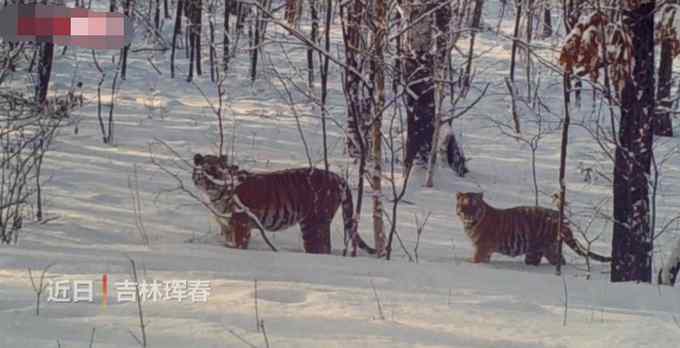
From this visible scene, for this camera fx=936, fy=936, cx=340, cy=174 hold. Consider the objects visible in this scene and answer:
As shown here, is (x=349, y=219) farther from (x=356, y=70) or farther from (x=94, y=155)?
(x=94, y=155)

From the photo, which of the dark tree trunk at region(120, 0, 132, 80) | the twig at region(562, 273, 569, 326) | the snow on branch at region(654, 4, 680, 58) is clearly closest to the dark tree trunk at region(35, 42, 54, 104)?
the dark tree trunk at region(120, 0, 132, 80)

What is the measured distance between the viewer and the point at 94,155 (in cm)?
1231

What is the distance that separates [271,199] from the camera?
268 inches

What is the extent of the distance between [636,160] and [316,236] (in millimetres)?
2425

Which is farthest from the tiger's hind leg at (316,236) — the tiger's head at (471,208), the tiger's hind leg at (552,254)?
the tiger's hind leg at (552,254)

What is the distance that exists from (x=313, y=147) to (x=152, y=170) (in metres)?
3.42

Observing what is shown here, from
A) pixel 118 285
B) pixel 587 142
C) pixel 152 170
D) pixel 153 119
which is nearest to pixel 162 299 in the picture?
pixel 118 285

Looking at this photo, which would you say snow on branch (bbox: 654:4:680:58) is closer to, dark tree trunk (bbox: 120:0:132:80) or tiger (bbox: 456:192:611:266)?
tiger (bbox: 456:192:611:266)

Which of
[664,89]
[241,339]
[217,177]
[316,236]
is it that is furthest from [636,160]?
[241,339]

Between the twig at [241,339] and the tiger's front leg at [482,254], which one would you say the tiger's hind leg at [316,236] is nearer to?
the tiger's front leg at [482,254]

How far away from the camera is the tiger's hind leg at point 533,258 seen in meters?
7.42

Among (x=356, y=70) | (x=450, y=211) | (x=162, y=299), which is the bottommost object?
(x=450, y=211)

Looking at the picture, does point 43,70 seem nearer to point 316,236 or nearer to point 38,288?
point 316,236

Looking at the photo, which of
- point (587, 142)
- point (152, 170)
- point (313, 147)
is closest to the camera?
point (152, 170)
